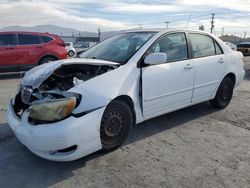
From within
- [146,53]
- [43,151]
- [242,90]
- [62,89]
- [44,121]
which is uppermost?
[146,53]

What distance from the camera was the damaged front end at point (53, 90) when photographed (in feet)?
10.6

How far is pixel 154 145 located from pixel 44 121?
161 cm

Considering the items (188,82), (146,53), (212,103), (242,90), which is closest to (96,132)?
(146,53)

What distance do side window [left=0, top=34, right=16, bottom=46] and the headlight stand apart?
8.20m

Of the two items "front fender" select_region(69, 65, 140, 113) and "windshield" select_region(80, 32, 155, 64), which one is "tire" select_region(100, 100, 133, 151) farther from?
"windshield" select_region(80, 32, 155, 64)

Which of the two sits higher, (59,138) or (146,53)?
(146,53)

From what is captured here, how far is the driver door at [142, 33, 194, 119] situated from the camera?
419 cm

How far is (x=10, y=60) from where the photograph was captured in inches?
419

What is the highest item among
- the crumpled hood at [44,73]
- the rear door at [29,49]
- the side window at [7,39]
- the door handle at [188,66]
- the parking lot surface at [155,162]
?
the crumpled hood at [44,73]

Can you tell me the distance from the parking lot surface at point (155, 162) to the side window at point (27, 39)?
650cm

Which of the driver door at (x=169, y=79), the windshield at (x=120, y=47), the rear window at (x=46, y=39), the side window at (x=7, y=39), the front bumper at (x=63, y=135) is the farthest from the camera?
the rear window at (x=46, y=39)

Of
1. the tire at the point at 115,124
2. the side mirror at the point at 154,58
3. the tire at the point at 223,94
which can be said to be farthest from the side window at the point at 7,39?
the tire at the point at 115,124

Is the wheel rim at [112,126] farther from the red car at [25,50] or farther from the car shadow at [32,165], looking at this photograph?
the red car at [25,50]

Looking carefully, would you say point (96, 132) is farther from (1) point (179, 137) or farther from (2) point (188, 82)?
(2) point (188, 82)
